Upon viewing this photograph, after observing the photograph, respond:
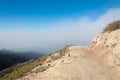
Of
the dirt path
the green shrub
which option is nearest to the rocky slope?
the dirt path

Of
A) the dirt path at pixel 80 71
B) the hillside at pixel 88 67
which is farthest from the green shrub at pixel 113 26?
the dirt path at pixel 80 71

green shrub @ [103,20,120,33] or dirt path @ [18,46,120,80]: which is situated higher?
green shrub @ [103,20,120,33]

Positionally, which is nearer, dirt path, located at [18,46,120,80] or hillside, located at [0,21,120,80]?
dirt path, located at [18,46,120,80]

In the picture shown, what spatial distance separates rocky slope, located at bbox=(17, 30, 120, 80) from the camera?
26328mm

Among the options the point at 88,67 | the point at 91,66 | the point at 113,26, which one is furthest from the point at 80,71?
the point at 113,26

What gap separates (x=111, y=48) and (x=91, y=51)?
5.43 meters

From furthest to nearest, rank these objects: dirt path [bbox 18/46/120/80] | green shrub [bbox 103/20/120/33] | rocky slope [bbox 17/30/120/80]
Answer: green shrub [bbox 103/20/120/33]
rocky slope [bbox 17/30/120/80]
dirt path [bbox 18/46/120/80]

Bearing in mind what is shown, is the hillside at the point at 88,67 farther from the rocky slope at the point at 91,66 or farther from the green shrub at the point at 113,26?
the green shrub at the point at 113,26

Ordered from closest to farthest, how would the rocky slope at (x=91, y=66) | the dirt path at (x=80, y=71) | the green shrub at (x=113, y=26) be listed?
the dirt path at (x=80, y=71)
the rocky slope at (x=91, y=66)
the green shrub at (x=113, y=26)

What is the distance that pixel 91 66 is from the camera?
3088cm

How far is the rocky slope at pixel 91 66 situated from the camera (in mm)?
26328

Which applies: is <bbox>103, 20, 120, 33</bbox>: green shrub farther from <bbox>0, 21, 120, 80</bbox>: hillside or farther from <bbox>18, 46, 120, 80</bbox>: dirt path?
<bbox>18, 46, 120, 80</bbox>: dirt path

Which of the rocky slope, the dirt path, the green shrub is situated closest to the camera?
the dirt path

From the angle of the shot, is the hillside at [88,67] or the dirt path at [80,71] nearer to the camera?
the dirt path at [80,71]
